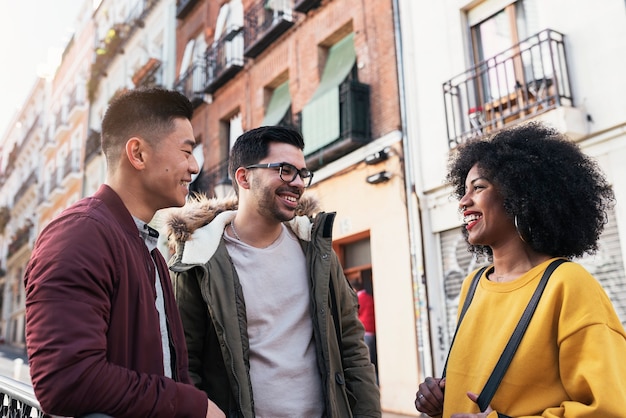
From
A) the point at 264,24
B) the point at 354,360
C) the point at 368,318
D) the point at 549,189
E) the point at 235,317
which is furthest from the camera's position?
the point at 264,24

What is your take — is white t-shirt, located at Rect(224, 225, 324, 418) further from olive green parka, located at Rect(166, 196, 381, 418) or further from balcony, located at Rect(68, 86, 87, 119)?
balcony, located at Rect(68, 86, 87, 119)

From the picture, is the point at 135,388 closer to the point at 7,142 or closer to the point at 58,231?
the point at 58,231

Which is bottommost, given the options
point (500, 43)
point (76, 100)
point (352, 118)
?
point (352, 118)

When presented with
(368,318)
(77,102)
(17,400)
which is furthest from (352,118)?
(77,102)

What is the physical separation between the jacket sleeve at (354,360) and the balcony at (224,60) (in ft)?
41.2

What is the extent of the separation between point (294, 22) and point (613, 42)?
24.6 feet

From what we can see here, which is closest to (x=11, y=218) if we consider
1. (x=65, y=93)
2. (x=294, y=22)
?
(x=65, y=93)

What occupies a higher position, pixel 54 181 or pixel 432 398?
pixel 54 181

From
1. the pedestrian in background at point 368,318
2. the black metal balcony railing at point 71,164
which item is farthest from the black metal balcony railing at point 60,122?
the pedestrian in background at point 368,318

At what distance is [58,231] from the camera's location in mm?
1573

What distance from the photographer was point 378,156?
10.1 meters

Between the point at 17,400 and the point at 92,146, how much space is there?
24212 mm

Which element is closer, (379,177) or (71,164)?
(379,177)

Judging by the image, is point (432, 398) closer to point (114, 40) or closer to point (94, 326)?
point (94, 326)
